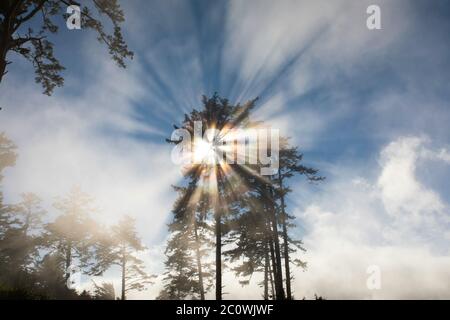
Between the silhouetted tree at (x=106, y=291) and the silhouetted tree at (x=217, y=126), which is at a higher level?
the silhouetted tree at (x=217, y=126)

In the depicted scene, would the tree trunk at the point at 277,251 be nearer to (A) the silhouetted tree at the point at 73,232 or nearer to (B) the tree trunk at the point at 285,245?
(B) the tree trunk at the point at 285,245

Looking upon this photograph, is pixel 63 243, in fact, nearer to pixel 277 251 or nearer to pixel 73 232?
pixel 73 232

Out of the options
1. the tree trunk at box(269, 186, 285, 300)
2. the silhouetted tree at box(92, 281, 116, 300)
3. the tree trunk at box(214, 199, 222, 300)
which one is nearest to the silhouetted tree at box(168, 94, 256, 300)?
the tree trunk at box(214, 199, 222, 300)

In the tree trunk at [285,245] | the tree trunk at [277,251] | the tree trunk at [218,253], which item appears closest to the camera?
the tree trunk at [218,253]

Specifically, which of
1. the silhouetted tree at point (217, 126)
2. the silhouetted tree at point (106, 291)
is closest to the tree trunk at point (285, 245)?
the silhouetted tree at point (217, 126)

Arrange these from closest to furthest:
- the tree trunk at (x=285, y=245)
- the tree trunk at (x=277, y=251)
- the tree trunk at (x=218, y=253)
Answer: the tree trunk at (x=218, y=253) → the tree trunk at (x=277, y=251) → the tree trunk at (x=285, y=245)

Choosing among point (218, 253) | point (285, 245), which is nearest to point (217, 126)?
point (218, 253)

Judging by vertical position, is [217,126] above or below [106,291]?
above

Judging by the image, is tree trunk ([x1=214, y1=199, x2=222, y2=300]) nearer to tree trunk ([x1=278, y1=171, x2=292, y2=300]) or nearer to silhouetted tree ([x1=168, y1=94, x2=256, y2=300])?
silhouetted tree ([x1=168, y1=94, x2=256, y2=300])

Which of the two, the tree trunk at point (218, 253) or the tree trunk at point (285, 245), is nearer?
the tree trunk at point (218, 253)
